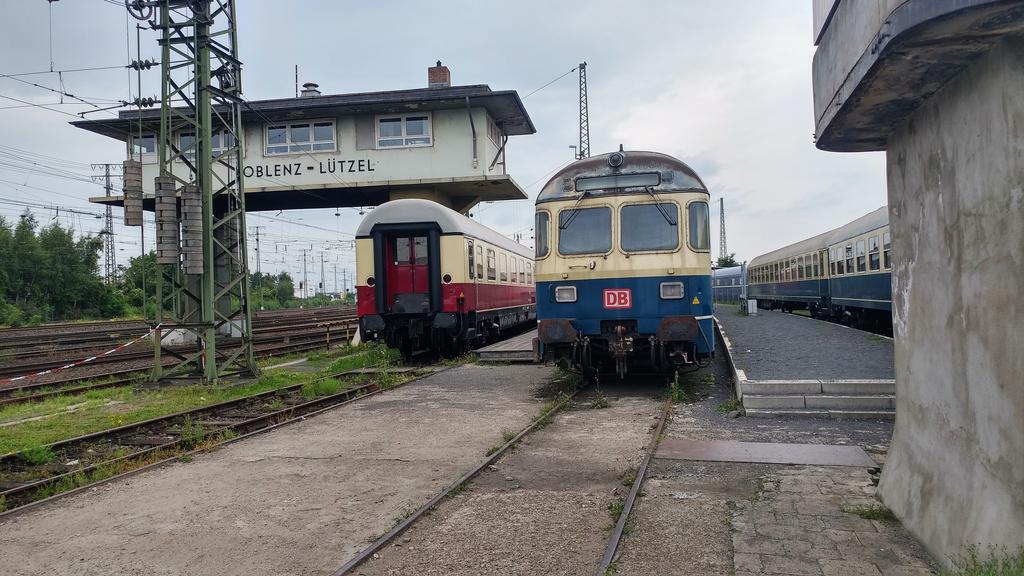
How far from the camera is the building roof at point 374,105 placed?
21438mm

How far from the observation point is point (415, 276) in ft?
53.3

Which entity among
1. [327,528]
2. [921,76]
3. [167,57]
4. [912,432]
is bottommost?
[327,528]

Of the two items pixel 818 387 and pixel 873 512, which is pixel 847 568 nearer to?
pixel 873 512

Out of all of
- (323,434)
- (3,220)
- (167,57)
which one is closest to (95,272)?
(3,220)

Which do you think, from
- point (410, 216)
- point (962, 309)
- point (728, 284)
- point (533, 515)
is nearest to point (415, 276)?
point (410, 216)

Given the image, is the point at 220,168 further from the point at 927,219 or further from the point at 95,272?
the point at 95,272

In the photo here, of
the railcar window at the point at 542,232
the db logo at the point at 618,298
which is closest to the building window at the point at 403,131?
the railcar window at the point at 542,232

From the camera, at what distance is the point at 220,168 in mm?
24000

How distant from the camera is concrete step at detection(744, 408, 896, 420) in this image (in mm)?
8359

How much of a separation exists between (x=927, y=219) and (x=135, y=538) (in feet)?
18.9

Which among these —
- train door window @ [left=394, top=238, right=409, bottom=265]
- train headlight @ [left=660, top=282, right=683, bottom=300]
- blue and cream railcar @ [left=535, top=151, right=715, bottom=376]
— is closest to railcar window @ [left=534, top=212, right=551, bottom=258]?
blue and cream railcar @ [left=535, top=151, right=715, bottom=376]

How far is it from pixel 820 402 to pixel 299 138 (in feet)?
61.3

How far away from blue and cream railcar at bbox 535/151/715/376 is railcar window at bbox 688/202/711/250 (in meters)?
0.01

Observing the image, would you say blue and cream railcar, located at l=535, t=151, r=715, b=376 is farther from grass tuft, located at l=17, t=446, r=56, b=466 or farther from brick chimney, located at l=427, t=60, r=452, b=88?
brick chimney, located at l=427, t=60, r=452, b=88
